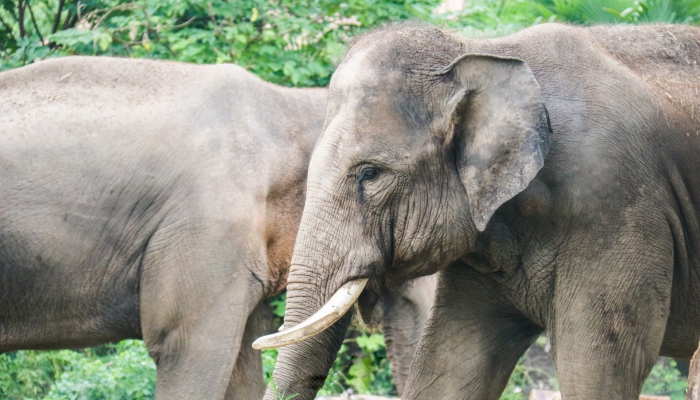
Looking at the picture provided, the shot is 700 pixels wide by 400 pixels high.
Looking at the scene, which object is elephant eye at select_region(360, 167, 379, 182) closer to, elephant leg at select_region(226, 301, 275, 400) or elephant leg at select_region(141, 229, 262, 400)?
elephant leg at select_region(141, 229, 262, 400)

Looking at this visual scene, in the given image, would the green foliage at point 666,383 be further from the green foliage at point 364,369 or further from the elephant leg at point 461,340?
the elephant leg at point 461,340

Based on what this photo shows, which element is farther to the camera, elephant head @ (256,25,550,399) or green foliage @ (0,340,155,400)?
green foliage @ (0,340,155,400)

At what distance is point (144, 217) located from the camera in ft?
17.3

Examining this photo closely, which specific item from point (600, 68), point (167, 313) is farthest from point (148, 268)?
point (600, 68)

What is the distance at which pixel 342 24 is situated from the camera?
7.19m

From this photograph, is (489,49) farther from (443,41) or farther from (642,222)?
(642,222)

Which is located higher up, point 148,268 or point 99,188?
point 99,188

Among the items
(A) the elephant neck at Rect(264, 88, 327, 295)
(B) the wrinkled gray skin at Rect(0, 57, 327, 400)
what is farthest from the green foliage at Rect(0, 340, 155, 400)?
(A) the elephant neck at Rect(264, 88, 327, 295)

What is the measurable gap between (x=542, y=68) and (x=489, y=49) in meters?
0.20

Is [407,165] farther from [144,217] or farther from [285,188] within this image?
[144,217]

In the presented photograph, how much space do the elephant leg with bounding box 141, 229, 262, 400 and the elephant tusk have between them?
1.59 meters

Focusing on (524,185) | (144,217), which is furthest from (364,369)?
(524,185)

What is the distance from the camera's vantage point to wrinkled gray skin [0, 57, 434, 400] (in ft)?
16.9

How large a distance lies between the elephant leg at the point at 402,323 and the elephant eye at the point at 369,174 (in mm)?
2373
